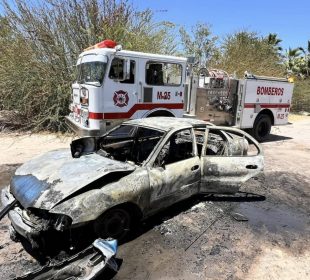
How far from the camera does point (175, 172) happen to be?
4871 millimetres

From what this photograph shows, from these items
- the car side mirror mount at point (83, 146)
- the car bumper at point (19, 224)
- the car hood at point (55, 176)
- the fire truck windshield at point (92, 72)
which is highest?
the fire truck windshield at point (92, 72)

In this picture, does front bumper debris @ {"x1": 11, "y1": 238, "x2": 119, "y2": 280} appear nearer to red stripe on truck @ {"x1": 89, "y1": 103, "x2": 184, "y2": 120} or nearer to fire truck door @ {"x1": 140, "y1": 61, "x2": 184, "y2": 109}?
red stripe on truck @ {"x1": 89, "y1": 103, "x2": 184, "y2": 120}

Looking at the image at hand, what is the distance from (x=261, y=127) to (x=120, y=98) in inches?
210

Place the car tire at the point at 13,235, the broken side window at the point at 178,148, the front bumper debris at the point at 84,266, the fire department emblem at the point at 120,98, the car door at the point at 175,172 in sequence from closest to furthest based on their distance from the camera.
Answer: the front bumper debris at the point at 84,266
the car tire at the point at 13,235
the car door at the point at 175,172
the broken side window at the point at 178,148
the fire department emblem at the point at 120,98

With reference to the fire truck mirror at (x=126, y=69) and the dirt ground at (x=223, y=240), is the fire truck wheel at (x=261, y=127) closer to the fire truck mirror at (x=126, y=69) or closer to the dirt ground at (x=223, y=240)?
the dirt ground at (x=223, y=240)

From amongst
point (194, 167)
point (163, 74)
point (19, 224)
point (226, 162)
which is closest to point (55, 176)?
point (19, 224)

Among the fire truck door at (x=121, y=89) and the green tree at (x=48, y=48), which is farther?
the green tree at (x=48, y=48)

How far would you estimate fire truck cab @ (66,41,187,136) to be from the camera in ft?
26.3

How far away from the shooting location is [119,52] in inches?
316

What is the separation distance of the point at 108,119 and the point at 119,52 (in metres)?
1.56

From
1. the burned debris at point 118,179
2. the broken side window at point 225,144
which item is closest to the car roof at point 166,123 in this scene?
the burned debris at point 118,179

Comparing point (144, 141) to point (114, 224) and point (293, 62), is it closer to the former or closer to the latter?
point (114, 224)

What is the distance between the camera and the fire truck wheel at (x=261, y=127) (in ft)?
36.3

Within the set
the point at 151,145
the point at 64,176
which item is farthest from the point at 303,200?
the point at 64,176
